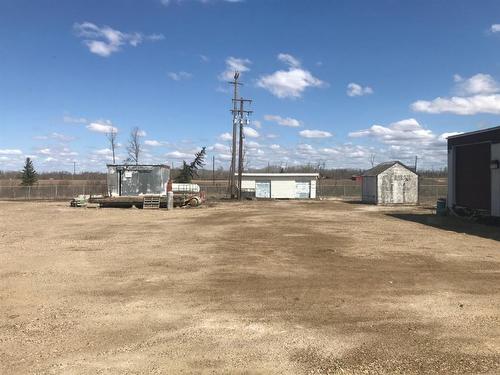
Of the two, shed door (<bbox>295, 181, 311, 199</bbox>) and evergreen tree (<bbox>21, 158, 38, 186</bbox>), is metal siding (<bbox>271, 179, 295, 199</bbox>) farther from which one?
evergreen tree (<bbox>21, 158, 38, 186</bbox>)

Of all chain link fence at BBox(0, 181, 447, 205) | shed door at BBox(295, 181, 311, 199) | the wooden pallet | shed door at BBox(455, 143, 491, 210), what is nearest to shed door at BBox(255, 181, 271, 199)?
shed door at BBox(295, 181, 311, 199)

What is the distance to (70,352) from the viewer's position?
18.0 ft

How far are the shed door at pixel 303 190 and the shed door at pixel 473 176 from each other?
2688cm

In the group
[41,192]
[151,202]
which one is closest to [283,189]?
[151,202]

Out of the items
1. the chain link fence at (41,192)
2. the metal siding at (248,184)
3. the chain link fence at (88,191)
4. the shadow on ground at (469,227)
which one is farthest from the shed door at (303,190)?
the shadow on ground at (469,227)

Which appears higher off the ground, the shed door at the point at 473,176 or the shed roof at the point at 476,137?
the shed roof at the point at 476,137

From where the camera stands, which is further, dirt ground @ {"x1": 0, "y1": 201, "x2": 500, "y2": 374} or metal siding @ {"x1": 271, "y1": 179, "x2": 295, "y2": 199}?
metal siding @ {"x1": 271, "y1": 179, "x2": 295, "y2": 199}

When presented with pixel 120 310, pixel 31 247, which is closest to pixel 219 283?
pixel 120 310

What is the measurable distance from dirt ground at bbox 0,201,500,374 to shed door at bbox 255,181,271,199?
37824 mm

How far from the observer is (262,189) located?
2087 inches

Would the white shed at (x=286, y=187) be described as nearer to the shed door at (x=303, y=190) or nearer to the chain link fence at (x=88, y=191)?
the shed door at (x=303, y=190)

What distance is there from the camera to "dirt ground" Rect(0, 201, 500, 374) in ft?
17.3

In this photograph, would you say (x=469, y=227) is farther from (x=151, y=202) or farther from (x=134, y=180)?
(x=134, y=180)

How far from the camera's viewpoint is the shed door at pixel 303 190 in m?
52.6
